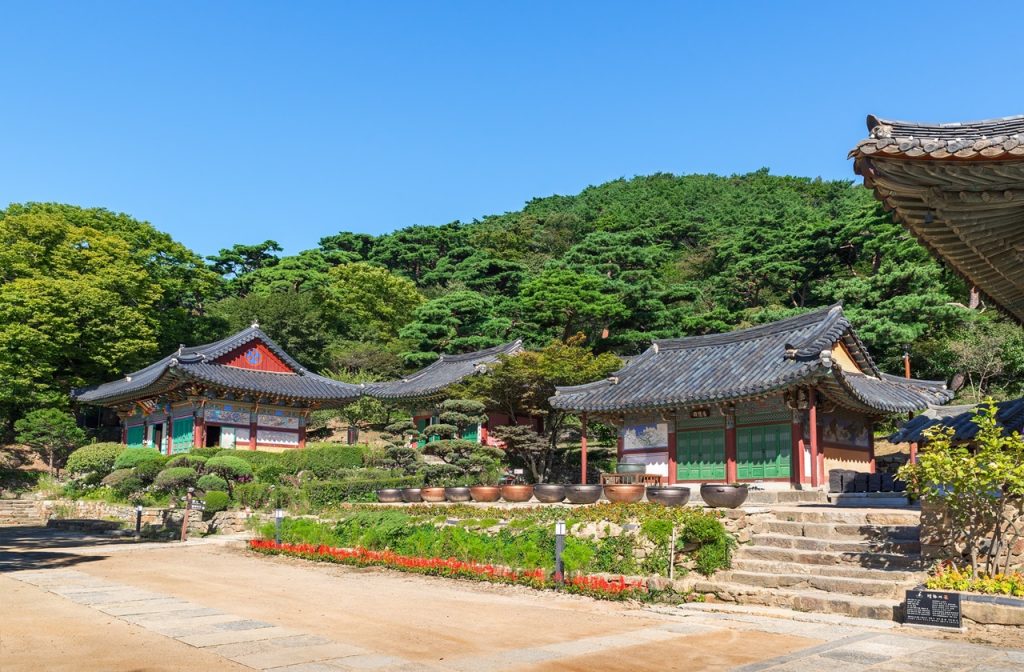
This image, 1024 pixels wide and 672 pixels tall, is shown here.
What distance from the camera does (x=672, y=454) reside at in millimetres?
26312

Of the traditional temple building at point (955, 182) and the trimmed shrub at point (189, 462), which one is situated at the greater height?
the traditional temple building at point (955, 182)

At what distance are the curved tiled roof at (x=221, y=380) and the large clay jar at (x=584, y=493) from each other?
21.8m

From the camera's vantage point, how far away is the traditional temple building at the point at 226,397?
35.6m

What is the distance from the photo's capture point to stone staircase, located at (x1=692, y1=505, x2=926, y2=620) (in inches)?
420

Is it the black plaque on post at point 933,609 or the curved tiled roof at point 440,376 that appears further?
the curved tiled roof at point 440,376

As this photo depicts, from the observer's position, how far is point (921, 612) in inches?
368

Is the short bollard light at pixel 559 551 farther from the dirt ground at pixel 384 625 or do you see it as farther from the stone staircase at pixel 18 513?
the stone staircase at pixel 18 513

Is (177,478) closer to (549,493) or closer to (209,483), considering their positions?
(209,483)

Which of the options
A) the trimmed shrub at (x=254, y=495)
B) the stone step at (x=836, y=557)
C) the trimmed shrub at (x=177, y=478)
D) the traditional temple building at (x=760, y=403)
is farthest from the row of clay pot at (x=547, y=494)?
the trimmed shrub at (x=177, y=478)

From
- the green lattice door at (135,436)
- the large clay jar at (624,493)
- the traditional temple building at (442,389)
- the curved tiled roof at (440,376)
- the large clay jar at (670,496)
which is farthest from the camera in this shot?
the green lattice door at (135,436)

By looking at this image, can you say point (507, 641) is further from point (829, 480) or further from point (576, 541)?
point (829, 480)

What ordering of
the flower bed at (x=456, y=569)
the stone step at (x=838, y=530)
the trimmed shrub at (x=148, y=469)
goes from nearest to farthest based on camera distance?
the flower bed at (x=456, y=569) → the stone step at (x=838, y=530) → the trimmed shrub at (x=148, y=469)

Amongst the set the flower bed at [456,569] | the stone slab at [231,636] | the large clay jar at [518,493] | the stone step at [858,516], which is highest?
the stone step at [858,516]

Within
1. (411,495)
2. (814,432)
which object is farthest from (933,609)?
(411,495)
